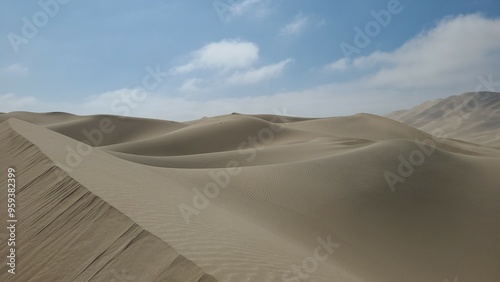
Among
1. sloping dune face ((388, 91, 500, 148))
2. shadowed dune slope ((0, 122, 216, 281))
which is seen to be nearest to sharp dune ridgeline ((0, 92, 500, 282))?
shadowed dune slope ((0, 122, 216, 281))

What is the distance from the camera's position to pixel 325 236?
26.3 feet

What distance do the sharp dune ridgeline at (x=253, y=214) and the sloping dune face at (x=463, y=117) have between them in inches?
2226

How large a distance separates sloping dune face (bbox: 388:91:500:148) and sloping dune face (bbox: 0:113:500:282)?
5628cm

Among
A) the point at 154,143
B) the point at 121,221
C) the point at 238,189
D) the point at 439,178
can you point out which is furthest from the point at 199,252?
the point at 154,143

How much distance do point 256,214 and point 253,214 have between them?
143 mm

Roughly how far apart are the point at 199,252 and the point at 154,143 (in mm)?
24758

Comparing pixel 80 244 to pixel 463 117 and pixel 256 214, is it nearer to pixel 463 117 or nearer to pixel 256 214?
pixel 256 214

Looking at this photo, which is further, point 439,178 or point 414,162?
point 414,162

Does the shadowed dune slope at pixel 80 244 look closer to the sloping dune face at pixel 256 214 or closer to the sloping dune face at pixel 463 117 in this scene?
the sloping dune face at pixel 256 214

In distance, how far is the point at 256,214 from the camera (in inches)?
305

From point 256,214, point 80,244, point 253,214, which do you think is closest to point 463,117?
point 256,214

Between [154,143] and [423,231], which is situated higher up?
[154,143]

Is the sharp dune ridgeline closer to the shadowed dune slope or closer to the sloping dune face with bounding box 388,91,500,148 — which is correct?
the shadowed dune slope

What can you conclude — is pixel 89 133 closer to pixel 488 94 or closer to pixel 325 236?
pixel 325 236
